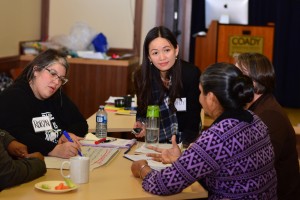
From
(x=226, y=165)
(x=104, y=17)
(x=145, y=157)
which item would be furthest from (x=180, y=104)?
(x=104, y=17)

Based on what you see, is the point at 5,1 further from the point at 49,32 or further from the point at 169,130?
the point at 169,130

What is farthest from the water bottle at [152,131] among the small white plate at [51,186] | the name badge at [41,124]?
the small white plate at [51,186]

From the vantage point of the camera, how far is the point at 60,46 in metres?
6.39

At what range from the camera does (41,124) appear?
303 centimetres

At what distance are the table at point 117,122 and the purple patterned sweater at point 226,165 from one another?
1392 millimetres

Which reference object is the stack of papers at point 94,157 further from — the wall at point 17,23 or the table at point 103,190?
the wall at point 17,23

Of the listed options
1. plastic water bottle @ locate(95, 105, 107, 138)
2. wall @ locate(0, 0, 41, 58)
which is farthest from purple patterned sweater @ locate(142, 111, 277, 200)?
wall @ locate(0, 0, 41, 58)

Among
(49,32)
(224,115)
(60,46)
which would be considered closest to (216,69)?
(224,115)

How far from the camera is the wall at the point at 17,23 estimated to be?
5.63 metres

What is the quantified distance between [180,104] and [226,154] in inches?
53.0

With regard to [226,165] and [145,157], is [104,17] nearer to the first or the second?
[145,157]

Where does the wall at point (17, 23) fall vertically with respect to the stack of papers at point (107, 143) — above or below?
above

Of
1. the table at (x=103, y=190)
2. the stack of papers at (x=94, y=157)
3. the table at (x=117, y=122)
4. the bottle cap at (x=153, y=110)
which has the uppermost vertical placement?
the bottle cap at (x=153, y=110)

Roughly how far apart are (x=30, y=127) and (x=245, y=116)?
1.30m
